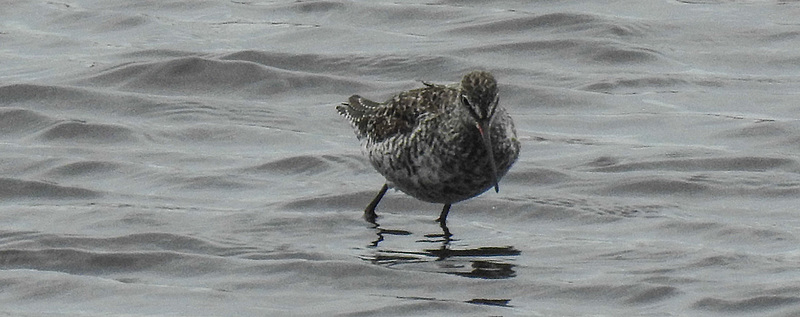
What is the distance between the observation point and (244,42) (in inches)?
602

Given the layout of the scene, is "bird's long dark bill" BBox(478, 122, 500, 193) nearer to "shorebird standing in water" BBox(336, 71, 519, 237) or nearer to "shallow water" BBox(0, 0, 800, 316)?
"shorebird standing in water" BBox(336, 71, 519, 237)

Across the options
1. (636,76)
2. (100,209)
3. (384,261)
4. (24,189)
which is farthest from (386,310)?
(636,76)

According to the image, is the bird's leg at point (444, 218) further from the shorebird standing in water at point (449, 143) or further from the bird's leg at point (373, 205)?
the bird's leg at point (373, 205)

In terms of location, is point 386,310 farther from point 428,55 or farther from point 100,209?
point 428,55

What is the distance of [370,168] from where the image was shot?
467 inches

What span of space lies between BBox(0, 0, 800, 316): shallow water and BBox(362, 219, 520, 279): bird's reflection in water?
0.02 m

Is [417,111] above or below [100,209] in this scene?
above

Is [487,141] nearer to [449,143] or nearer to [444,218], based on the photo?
[449,143]

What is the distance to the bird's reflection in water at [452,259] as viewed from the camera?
9.36 m

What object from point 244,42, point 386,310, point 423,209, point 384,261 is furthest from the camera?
point 244,42

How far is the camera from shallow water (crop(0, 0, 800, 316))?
8945mm

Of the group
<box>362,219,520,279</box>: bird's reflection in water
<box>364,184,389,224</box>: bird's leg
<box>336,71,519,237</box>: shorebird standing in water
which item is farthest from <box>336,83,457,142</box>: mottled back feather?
<box>362,219,520,279</box>: bird's reflection in water

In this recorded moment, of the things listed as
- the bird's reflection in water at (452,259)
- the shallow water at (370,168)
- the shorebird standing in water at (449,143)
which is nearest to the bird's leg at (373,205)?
the shallow water at (370,168)

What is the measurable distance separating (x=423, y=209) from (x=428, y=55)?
3681 millimetres
